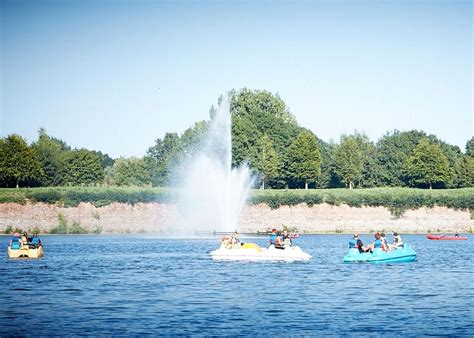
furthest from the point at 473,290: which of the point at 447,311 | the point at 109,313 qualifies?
the point at 109,313

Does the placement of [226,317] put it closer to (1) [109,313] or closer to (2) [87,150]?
(1) [109,313]

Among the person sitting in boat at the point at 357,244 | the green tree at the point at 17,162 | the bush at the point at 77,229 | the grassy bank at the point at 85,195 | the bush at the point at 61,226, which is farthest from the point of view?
the green tree at the point at 17,162

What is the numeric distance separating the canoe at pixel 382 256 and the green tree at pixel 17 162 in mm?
63160

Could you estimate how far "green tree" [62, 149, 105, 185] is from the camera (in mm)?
131875

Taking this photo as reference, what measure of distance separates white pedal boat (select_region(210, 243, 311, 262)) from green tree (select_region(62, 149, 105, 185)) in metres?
76.6

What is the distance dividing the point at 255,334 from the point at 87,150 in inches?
4426

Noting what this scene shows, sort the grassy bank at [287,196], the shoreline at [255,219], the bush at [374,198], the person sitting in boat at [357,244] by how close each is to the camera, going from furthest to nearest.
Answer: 1. the bush at [374,198]
2. the grassy bank at [287,196]
3. the shoreline at [255,219]
4. the person sitting in boat at [357,244]

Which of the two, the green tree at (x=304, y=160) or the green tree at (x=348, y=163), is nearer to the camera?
the green tree at (x=304, y=160)

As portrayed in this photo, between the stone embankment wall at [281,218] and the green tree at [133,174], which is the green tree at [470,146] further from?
the green tree at [133,174]

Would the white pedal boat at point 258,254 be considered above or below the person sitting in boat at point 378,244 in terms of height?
below

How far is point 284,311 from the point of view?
109 feet

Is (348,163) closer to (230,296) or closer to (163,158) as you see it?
(163,158)

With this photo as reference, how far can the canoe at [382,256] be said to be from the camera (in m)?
54.4

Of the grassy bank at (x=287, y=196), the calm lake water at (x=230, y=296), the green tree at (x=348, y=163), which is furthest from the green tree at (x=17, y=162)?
the calm lake water at (x=230, y=296)
